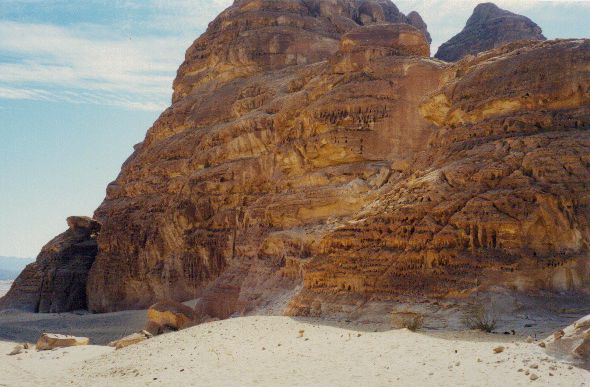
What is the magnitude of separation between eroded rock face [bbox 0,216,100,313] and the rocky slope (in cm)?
227

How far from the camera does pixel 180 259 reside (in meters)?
35.9

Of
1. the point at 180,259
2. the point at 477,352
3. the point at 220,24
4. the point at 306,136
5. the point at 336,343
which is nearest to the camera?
the point at 477,352

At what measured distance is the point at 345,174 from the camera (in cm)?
2628

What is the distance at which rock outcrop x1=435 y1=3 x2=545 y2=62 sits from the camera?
170ft

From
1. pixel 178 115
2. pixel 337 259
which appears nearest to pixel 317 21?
pixel 178 115

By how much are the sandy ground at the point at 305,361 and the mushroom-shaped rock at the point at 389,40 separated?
1488 cm

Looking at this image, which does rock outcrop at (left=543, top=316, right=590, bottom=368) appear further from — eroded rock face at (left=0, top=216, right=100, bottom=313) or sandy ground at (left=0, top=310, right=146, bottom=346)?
eroded rock face at (left=0, top=216, right=100, bottom=313)

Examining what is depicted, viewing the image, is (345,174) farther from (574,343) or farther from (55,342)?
(574,343)

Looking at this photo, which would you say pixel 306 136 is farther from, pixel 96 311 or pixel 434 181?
pixel 96 311

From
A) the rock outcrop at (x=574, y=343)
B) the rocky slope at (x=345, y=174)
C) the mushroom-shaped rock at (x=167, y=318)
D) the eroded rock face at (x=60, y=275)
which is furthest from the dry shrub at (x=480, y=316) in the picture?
the eroded rock face at (x=60, y=275)

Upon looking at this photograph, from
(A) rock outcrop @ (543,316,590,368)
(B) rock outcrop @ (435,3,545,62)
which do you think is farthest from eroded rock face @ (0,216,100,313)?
(A) rock outcrop @ (543,316,590,368)

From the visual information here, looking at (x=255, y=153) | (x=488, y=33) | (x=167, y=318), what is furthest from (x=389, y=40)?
(x=488, y=33)

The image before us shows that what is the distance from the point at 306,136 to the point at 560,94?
13.6 m

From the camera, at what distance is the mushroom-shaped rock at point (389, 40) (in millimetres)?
28953
